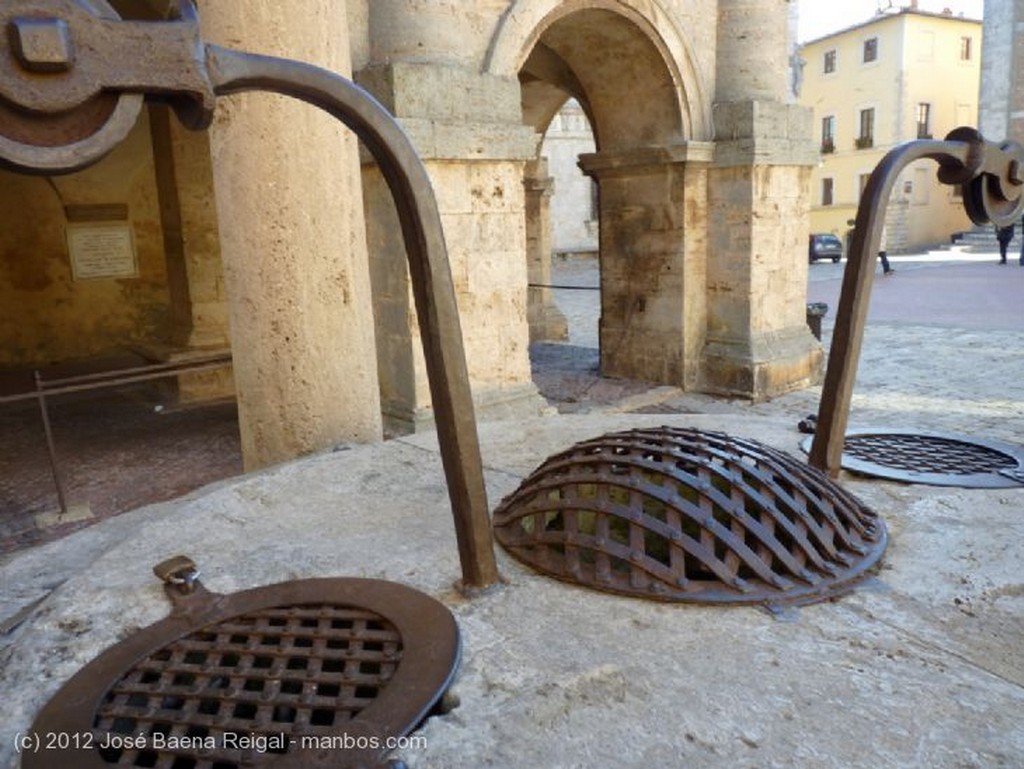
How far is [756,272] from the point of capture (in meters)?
7.44

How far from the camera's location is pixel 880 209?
2402 mm

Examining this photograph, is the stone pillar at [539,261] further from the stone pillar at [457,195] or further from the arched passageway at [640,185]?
the stone pillar at [457,195]

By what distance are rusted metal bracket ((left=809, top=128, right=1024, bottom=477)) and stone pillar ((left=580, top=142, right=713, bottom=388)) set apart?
16.0 feet

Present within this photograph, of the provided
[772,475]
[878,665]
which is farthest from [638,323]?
[878,665]

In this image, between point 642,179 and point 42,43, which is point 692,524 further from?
point 642,179

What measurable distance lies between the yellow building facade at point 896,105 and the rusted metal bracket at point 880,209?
30.9 m

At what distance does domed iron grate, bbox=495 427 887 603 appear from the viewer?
192cm

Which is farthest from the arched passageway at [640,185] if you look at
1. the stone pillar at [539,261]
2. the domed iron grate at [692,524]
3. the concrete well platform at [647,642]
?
the domed iron grate at [692,524]

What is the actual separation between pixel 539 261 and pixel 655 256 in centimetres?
349

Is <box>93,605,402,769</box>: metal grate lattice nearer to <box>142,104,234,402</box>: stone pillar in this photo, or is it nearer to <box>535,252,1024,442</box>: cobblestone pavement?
<box>535,252,1024,442</box>: cobblestone pavement

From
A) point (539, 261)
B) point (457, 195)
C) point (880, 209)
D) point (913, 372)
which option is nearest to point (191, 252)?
point (457, 195)

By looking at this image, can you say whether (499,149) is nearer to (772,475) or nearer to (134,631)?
(772,475)

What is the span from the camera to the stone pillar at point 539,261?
10844 millimetres

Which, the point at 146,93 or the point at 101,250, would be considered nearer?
the point at 146,93
